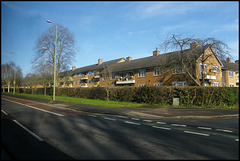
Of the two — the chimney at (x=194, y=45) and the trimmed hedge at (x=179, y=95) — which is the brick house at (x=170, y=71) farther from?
the trimmed hedge at (x=179, y=95)

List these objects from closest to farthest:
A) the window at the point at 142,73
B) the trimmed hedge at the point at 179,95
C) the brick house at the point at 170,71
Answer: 1. the trimmed hedge at the point at 179,95
2. the brick house at the point at 170,71
3. the window at the point at 142,73

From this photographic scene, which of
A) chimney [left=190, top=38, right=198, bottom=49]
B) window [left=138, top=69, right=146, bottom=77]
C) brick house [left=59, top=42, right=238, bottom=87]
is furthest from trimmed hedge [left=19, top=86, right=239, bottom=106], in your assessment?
window [left=138, top=69, right=146, bottom=77]

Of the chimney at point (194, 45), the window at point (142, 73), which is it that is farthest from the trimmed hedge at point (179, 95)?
the window at point (142, 73)

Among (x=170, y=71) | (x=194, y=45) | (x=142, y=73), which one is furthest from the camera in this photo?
(x=142, y=73)

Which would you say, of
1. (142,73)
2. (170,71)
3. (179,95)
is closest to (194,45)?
(170,71)

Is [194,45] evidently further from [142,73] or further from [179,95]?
[142,73]

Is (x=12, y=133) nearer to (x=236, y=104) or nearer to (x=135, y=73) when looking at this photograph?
(x=236, y=104)

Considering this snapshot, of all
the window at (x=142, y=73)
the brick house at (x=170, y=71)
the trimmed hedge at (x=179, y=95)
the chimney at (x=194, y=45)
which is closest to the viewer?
the trimmed hedge at (x=179, y=95)

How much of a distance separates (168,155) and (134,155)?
32.6 inches

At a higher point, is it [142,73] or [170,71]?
[142,73]

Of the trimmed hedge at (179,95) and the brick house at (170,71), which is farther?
the brick house at (170,71)

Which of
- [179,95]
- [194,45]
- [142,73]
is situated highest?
[194,45]

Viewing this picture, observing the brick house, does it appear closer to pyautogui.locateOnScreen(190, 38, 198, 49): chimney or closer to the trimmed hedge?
pyautogui.locateOnScreen(190, 38, 198, 49): chimney

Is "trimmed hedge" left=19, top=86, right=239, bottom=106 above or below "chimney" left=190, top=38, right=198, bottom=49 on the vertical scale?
below
